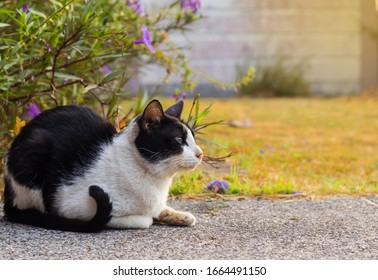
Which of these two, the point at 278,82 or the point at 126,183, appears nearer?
the point at 126,183

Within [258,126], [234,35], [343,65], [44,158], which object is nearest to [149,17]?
[44,158]

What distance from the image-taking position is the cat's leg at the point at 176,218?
8.32 ft

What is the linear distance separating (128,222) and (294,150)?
2740mm

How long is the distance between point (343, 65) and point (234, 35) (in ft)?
6.28

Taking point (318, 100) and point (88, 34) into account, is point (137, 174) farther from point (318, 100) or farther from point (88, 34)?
point (318, 100)

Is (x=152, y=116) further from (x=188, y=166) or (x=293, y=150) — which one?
(x=293, y=150)

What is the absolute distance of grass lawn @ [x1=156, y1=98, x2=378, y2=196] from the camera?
11.2ft

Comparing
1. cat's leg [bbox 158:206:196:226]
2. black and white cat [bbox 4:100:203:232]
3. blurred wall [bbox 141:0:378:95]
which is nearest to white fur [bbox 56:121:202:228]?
black and white cat [bbox 4:100:203:232]

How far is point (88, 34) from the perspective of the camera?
9.46 feet

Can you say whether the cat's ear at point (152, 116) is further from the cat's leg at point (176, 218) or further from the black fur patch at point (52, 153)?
the cat's leg at point (176, 218)

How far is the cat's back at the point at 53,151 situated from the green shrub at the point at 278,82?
748 centimetres

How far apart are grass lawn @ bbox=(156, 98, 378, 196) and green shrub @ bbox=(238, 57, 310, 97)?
3.83 ft

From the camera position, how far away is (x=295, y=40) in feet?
35.6

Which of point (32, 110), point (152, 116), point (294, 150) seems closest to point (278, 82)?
point (294, 150)
